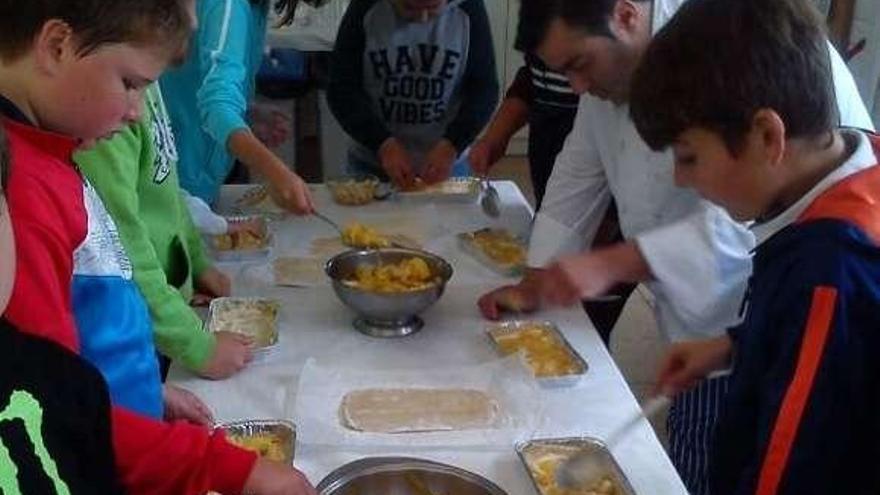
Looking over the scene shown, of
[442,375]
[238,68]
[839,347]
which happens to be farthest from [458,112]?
[839,347]

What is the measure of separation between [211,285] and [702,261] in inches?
29.5

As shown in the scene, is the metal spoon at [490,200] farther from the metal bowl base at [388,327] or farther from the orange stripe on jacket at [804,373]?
the orange stripe on jacket at [804,373]

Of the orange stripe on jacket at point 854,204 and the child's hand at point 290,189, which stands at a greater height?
the orange stripe on jacket at point 854,204

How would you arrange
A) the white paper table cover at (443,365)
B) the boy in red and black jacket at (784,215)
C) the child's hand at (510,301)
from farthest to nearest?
the child's hand at (510,301), the white paper table cover at (443,365), the boy in red and black jacket at (784,215)

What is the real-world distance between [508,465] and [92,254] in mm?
506

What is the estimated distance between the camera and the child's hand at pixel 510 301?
148 centimetres

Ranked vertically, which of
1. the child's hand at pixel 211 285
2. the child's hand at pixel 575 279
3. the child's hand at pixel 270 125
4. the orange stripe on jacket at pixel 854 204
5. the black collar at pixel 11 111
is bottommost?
the child's hand at pixel 270 125

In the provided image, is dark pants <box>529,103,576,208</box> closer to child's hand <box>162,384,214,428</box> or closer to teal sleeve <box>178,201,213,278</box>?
teal sleeve <box>178,201,213,278</box>

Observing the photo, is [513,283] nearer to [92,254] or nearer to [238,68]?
[238,68]

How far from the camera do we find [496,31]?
14.9 ft

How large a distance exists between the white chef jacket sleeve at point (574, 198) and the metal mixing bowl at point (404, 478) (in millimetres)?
639

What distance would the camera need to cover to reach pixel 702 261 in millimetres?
1430

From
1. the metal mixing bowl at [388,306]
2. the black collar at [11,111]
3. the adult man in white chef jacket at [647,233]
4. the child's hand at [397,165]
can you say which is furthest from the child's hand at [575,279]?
the black collar at [11,111]

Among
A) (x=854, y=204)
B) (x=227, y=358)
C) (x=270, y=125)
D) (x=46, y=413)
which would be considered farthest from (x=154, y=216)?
(x=270, y=125)
